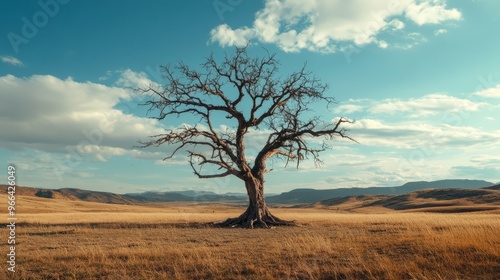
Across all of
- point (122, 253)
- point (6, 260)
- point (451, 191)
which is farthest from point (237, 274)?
point (451, 191)

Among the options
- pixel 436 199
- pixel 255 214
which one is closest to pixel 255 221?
pixel 255 214

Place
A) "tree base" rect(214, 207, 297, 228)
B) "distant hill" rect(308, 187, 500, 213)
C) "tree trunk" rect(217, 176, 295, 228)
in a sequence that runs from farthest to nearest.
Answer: "distant hill" rect(308, 187, 500, 213)
"tree trunk" rect(217, 176, 295, 228)
"tree base" rect(214, 207, 297, 228)

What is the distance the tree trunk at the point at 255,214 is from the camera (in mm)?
27831

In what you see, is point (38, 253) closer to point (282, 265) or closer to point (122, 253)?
point (122, 253)

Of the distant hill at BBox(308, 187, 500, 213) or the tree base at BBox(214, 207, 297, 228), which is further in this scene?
the distant hill at BBox(308, 187, 500, 213)

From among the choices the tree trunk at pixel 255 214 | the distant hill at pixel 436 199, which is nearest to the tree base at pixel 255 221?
the tree trunk at pixel 255 214

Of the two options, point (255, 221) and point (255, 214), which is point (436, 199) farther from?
point (255, 221)

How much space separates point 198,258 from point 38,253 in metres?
5.94

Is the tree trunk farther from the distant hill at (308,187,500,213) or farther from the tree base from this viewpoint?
the distant hill at (308,187,500,213)

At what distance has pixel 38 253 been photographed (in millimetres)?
13102

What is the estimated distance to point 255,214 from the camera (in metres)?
28.1

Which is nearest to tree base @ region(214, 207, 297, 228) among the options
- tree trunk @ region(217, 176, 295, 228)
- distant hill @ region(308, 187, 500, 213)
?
tree trunk @ region(217, 176, 295, 228)

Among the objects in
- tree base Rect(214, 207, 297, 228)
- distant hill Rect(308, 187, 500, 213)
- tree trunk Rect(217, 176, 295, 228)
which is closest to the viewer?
tree base Rect(214, 207, 297, 228)

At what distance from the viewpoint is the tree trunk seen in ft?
91.3
